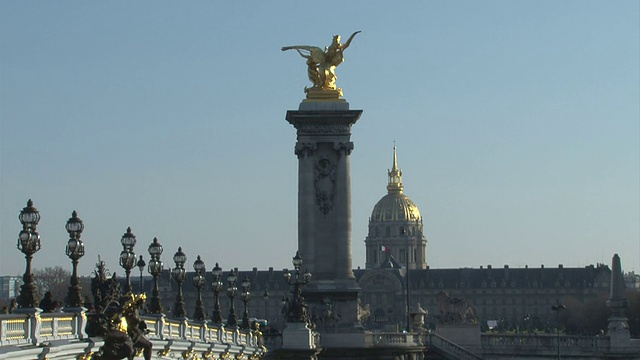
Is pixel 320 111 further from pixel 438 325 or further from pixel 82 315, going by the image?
pixel 82 315

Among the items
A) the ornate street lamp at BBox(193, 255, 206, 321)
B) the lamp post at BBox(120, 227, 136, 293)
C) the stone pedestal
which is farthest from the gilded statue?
the lamp post at BBox(120, 227, 136, 293)

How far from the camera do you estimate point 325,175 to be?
84312 mm

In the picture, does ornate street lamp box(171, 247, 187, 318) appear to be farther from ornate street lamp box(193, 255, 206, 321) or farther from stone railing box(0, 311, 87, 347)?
stone railing box(0, 311, 87, 347)

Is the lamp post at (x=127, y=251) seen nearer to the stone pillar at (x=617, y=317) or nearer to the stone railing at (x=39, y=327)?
the stone railing at (x=39, y=327)

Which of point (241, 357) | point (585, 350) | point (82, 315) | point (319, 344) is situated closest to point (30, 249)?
point (82, 315)

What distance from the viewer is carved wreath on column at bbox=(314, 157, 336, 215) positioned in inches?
3319

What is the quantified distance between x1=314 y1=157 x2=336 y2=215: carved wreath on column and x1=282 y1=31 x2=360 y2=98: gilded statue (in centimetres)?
403

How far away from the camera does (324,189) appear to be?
8444 centimetres

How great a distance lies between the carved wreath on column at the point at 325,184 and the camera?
84312mm

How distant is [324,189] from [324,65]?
→ 25.0 feet

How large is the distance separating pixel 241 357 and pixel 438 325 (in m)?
30.9

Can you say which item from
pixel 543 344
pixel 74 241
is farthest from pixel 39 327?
pixel 543 344

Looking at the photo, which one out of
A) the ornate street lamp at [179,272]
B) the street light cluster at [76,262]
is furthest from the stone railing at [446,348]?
the ornate street lamp at [179,272]

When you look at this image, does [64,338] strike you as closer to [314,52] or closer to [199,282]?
[199,282]
